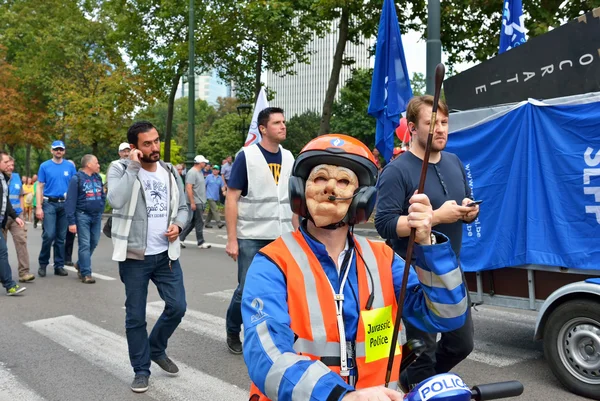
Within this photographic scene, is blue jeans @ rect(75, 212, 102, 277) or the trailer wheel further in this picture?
blue jeans @ rect(75, 212, 102, 277)

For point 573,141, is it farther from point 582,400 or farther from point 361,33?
point 361,33

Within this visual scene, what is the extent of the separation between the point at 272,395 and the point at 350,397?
0.22 m

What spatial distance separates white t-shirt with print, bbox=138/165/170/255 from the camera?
463cm

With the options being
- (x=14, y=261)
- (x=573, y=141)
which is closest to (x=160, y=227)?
(x=573, y=141)

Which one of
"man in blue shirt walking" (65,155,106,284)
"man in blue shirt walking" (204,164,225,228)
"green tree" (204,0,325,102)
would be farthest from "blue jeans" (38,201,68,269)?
"green tree" (204,0,325,102)

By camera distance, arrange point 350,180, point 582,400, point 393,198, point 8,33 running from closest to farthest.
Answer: point 350,180
point 393,198
point 582,400
point 8,33

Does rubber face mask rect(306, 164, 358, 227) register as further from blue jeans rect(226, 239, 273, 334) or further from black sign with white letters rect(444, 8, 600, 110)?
black sign with white letters rect(444, 8, 600, 110)

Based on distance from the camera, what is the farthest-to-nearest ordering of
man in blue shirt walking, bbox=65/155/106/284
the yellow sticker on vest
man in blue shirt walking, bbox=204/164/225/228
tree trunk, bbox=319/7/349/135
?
tree trunk, bbox=319/7/349/135 < man in blue shirt walking, bbox=204/164/225/228 < man in blue shirt walking, bbox=65/155/106/284 < the yellow sticker on vest

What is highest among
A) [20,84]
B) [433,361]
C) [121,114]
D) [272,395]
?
[20,84]

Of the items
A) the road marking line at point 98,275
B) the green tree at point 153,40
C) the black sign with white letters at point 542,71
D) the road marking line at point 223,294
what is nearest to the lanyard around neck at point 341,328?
the black sign with white letters at point 542,71

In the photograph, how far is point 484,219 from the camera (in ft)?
17.1

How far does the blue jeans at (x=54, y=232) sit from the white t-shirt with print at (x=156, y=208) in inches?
224

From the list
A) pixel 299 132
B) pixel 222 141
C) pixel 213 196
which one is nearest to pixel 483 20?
pixel 213 196

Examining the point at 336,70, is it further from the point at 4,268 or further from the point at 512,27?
the point at 4,268
